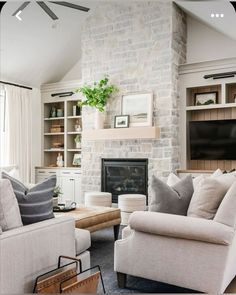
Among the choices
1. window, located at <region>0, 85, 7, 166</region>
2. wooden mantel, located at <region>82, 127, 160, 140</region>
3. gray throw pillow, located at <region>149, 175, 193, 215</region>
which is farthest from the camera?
window, located at <region>0, 85, 7, 166</region>

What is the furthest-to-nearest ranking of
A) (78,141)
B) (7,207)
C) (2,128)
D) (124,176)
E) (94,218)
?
(78,141), (2,128), (124,176), (94,218), (7,207)

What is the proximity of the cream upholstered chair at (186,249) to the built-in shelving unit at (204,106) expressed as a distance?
3.27m

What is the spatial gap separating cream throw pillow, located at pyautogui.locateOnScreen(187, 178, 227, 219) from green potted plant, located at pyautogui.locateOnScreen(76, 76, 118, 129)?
12.0ft

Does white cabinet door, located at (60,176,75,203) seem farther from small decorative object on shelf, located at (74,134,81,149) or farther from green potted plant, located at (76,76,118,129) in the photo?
green potted plant, located at (76,76,118,129)

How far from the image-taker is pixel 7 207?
2074 millimetres

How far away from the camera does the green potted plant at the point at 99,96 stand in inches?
236

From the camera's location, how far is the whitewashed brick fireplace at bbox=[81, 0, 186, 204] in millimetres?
5555

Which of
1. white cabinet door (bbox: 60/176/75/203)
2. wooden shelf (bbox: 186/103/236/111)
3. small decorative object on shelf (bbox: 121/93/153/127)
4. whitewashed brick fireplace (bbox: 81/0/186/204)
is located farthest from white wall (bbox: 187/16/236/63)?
white cabinet door (bbox: 60/176/75/203)

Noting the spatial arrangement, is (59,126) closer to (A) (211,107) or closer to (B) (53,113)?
(B) (53,113)

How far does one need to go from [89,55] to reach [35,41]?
1014mm

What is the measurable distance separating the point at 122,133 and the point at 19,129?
2.33m

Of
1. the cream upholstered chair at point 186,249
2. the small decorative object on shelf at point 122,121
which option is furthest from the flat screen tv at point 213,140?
the cream upholstered chair at point 186,249

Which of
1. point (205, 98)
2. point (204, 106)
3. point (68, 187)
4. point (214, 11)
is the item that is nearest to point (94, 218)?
point (204, 106)

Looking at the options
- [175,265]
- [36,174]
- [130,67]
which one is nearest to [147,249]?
[175,265]
